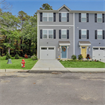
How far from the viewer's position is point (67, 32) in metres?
18.0

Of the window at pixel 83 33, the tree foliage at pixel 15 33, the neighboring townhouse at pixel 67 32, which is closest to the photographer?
the neighboring townhouse at pixel 67 32

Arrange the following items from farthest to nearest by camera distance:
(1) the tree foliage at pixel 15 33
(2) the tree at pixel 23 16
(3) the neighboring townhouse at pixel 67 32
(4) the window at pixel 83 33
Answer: (2) the tree at pixel 23 16 → (1) the tree foliage at pixel 15 33 → (4) the window at pixel 83 33 → (3) the neighboring townhouse at pixel 67 32

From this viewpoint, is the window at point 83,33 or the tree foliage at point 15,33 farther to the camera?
the tree foliage at point 15,33

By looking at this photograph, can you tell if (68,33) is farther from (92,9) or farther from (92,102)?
(92,102)

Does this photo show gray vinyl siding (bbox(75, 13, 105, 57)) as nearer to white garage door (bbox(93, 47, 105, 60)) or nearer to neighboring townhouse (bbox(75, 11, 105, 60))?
neighboring townhouse (bbox(75, 11, 105, 60))

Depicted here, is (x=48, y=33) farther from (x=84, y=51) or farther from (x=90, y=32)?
A: (x=90, y=32)

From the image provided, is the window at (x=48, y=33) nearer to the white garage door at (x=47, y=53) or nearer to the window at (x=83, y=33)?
the white garage door at (x=47, y=53)

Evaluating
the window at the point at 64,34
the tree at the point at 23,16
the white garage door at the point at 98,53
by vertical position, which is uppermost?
the tree at the point at 23,16

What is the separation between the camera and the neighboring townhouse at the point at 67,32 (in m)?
18.0

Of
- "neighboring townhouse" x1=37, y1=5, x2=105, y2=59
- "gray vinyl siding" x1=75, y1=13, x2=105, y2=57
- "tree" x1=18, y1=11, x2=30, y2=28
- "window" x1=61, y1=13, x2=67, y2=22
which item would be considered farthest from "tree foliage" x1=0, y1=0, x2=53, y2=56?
"tree" x1=18, y1=11, x2=30, y2=28

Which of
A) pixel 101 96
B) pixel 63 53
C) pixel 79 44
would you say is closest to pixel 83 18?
pixel 79 44

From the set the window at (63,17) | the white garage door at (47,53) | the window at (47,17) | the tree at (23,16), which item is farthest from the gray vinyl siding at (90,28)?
the tree at (23,16)

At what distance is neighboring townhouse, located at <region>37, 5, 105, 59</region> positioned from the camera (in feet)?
59.1

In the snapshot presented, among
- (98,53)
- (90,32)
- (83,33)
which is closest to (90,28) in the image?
(90,32)
